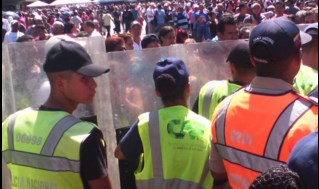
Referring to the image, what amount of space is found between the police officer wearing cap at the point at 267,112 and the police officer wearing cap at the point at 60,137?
0.58 metres

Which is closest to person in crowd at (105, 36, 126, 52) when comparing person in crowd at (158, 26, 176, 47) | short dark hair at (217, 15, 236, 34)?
person in crowd at (158, 26, 176, 47)

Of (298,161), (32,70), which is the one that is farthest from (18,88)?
(298,161)

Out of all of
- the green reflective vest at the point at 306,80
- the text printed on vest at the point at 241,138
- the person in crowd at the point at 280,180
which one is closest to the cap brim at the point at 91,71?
the text printed on vest at the point at 241,138

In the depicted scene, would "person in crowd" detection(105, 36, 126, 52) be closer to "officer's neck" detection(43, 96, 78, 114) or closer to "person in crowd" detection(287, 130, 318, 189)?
"officer's neck" detection(43, 96, 78, 114)

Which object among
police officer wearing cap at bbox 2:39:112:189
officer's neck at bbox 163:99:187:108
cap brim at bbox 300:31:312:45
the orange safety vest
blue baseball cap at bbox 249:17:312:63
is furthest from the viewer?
officer's neck at bbox 163:99:187:108

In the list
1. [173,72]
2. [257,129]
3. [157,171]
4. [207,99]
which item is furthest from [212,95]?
[257,129]

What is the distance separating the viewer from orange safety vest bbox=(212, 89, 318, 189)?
198cm

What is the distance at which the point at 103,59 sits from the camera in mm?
4031

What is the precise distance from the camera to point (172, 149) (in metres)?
2.84

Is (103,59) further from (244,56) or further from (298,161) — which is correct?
(298,161)

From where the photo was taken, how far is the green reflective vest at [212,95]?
11.1ft

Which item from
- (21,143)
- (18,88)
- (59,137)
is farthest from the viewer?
(18,88)

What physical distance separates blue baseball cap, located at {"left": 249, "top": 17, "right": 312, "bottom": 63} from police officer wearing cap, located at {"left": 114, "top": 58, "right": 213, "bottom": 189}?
80 centimetres

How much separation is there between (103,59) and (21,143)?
1.72 metres
